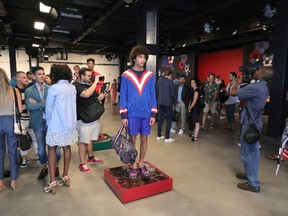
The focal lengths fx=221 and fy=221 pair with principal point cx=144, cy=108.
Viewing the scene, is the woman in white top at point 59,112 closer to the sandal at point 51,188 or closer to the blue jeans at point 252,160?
the sandal at point 51,188

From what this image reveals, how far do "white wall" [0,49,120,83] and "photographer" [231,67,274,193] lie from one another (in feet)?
60.3

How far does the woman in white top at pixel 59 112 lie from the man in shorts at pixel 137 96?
0.59m

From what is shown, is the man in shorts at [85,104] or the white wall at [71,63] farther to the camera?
the white wall at [71,63]

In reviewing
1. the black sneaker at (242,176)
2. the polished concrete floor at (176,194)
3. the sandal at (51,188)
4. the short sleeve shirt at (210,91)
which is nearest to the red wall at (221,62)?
the short sleeve shirt at (210,91)

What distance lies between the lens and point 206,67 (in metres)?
13.1

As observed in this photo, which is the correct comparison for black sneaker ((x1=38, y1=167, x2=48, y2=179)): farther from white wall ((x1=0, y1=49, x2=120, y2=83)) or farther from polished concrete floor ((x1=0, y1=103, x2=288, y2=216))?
white wall ((x1=0, y1=49, x2=120, y2=83))

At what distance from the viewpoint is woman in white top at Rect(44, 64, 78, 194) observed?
7.88 ft

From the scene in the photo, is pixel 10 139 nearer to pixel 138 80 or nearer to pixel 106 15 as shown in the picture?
pixel 138 80

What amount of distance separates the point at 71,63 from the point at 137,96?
1922 cm

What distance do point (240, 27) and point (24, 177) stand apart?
840cm

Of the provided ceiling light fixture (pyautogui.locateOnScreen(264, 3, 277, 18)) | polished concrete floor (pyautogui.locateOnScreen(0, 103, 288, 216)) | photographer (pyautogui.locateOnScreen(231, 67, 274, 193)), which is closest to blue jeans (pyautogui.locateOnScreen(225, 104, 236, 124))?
polished concrete floor (pyautogui.locateOnScreen(0, 103, 288, 216))

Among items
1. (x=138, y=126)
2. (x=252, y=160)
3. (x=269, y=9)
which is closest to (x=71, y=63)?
(x=269, y=9)

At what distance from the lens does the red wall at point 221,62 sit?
36.5 ft

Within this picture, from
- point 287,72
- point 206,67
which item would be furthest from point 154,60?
point 206,67
